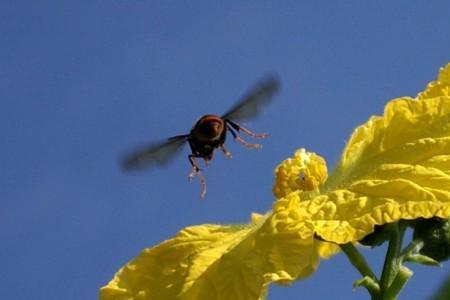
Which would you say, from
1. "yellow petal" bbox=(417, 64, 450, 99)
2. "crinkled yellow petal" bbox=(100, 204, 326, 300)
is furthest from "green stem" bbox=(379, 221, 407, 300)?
"yellow petal" bbox=(417, 64, 450, 99)

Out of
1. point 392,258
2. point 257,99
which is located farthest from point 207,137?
point 392,258

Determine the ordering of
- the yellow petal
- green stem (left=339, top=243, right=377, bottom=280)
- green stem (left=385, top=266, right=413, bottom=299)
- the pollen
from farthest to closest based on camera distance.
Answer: the pollen → the yellow petal → green stem (left=339, top=243, right=377, bottom=280) → green stem (left=385, top=266, right=413, bottom=299)

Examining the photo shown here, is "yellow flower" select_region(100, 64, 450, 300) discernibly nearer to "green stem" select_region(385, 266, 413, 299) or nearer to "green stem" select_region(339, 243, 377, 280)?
"green stem" select_region(339, 243, 377, 280)

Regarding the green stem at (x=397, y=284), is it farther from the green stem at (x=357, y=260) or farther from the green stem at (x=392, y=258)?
the green stem at (x=357, y=260)

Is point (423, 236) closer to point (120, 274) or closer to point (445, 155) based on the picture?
point (445, 155)

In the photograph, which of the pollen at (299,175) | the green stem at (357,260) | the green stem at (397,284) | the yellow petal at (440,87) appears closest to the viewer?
the green stem at (397,284)

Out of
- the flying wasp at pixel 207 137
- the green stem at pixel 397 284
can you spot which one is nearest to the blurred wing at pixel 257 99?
the flying wasp at pixel 207 137

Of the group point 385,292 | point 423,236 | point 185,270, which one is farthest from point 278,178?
point 385,292
